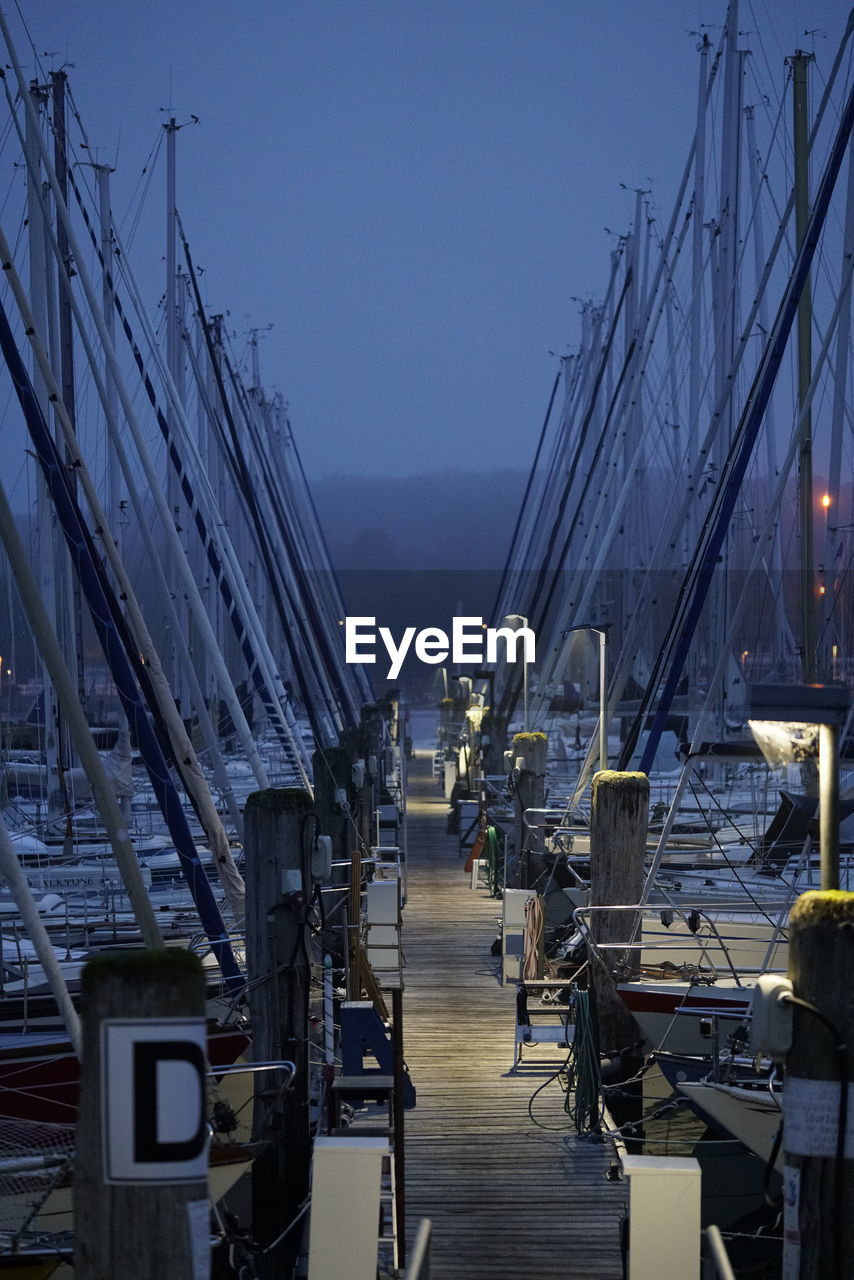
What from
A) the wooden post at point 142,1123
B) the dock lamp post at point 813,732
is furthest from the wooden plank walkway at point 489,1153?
the wooden post at point 142,1123

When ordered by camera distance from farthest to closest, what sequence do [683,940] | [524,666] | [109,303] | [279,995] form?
1. [524,666]
2. [109,303]
3. [683,940]
4. [279,995]

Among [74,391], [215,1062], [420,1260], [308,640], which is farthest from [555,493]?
[420,1260]

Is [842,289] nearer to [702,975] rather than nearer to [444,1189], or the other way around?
[702,975]

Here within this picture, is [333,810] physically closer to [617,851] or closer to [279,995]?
[617,851]

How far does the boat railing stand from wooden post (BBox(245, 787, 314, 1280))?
3.32 metres

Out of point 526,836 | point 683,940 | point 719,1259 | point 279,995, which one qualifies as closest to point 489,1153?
point 279,995

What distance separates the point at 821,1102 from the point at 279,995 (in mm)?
6527

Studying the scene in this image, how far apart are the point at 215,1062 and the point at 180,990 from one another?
863 centimetres

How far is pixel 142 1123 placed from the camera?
6242 mm

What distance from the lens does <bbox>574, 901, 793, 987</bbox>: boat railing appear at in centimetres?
1557

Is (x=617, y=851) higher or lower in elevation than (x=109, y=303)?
lower

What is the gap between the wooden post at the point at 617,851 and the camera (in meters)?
16.2

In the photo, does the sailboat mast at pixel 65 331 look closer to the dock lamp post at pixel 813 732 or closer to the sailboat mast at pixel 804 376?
the sailboat mast at pixel 804 376

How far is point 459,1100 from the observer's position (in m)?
14.9
